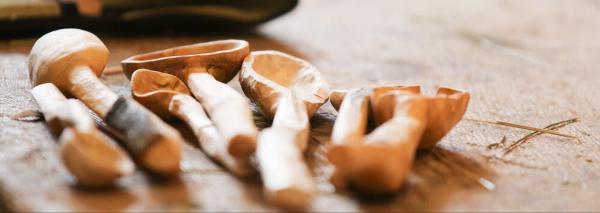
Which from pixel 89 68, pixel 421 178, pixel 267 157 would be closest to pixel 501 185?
pixel 421 178

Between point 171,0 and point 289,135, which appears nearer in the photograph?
point 289,135

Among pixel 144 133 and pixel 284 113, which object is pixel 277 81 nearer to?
pixel 284 113

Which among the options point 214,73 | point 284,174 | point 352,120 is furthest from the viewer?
point 214,73

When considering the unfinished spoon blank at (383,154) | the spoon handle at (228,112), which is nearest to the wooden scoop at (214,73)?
the spoon handle at (228,112)

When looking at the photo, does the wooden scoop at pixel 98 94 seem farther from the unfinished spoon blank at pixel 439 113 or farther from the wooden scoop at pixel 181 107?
the unfinished spoon blank at pixel 439 113

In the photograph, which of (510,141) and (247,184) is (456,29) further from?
(247,184)

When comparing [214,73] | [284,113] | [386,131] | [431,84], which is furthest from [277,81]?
[431,84]
